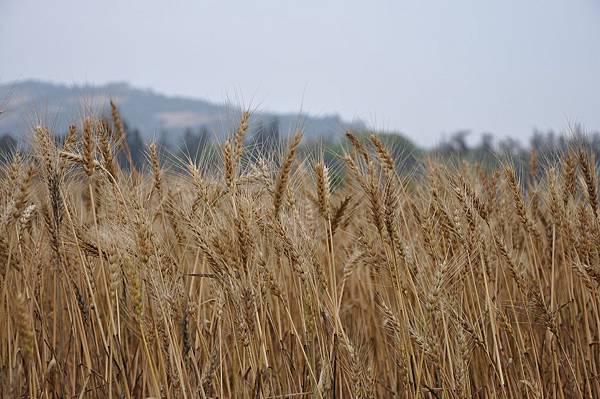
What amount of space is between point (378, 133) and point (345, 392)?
1253 millimetres

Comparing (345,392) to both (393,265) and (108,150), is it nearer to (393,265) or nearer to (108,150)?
(393,265)

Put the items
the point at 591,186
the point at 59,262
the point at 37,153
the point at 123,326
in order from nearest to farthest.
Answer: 1. the point at 59,262
2. the point at 37,153
3. the point at 591,186
4. the point at 123,326

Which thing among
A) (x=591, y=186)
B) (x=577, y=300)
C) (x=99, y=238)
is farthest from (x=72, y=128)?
(x=577, y=300)

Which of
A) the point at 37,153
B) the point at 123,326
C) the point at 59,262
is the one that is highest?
the point at 37,153

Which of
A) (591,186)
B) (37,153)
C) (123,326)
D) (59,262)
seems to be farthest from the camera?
(123,326)

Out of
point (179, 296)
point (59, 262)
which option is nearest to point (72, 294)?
point (59, 262)

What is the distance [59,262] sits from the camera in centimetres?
237

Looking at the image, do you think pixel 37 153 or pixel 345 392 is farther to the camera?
pixel 345 392

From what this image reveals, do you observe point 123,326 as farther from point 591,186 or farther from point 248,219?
point 591,186

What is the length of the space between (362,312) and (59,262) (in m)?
2.02

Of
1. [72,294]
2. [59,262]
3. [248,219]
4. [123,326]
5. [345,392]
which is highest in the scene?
[248,219]

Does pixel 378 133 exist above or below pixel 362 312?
above

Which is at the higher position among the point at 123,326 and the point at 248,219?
the point at 248,219

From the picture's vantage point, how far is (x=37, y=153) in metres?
2.54
